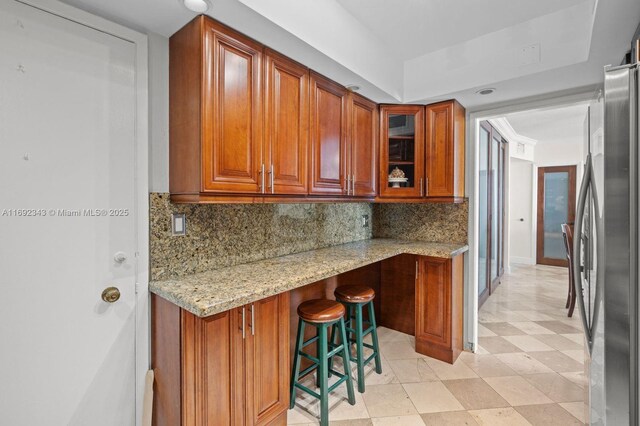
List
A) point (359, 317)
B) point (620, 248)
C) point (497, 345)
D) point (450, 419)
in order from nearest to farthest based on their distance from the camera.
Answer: point (620, 248) < point (450, 419) < point (359, 317) < point (497, 345)

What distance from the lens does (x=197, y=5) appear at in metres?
1.32

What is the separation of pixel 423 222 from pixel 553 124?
3.28 metres

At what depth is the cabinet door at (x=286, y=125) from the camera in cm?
171

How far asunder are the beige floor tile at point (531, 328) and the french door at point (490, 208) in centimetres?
53

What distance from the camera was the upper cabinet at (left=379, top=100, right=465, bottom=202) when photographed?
2.58 m

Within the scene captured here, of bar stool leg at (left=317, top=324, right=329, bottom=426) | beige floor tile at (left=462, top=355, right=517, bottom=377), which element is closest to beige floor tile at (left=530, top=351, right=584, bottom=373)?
beige floor tile at (left=462, top=355, right=517, bottom=377)

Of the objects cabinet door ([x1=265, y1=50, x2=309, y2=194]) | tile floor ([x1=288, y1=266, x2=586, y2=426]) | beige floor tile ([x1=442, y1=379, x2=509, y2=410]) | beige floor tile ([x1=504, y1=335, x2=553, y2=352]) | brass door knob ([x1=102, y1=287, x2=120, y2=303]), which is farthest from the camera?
beige floor tile ([x1=504, y1=335, x2=553, y2=352])

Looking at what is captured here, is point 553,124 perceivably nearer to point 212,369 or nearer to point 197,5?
point 197,5

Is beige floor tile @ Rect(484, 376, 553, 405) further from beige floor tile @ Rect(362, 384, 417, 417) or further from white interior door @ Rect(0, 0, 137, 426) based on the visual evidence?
white interior door @ Rect(0, 0, 137, 426)

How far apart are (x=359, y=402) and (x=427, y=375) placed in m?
0.67

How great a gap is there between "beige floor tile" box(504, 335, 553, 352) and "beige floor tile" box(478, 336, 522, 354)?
0.19 feet

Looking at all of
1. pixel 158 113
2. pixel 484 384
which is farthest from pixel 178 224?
pixel 484 384

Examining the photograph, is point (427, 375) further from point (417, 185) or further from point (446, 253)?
point (417, 185)

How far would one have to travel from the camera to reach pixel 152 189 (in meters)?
1.57
